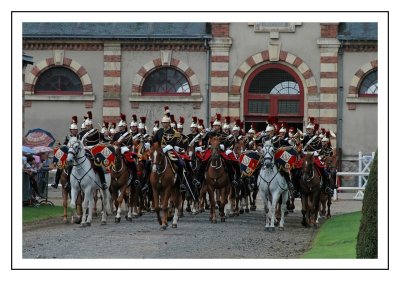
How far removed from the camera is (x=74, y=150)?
25.0 m

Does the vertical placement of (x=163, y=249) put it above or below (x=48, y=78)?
below

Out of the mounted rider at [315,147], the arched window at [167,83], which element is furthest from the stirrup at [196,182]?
the arched window at [167,83]

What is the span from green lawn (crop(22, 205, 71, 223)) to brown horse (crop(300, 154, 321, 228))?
7167mm

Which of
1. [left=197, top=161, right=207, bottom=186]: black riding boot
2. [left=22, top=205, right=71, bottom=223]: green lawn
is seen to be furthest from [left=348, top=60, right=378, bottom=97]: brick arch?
[left=197, top=161, right=207, bottom=186]: black riding boot

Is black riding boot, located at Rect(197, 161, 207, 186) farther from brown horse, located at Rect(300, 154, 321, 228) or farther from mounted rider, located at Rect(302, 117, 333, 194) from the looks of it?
mounted rider, located at Rect(302, 117, 333, 194)

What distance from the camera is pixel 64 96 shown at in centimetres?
4344

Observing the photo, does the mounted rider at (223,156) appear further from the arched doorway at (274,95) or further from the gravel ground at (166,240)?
the arched doorway at (274,95)

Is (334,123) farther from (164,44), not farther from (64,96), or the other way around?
(64,96)

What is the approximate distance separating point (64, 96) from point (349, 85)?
11843 millimetres

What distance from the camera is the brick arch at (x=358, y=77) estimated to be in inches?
1683

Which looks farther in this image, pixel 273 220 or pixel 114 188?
pixel 114 188

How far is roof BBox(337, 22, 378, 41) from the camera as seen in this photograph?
42812 mm

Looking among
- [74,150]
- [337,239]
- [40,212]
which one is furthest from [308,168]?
Result: [40,212]

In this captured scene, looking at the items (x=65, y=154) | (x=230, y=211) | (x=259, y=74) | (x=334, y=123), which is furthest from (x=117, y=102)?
(x=65, y=154)
